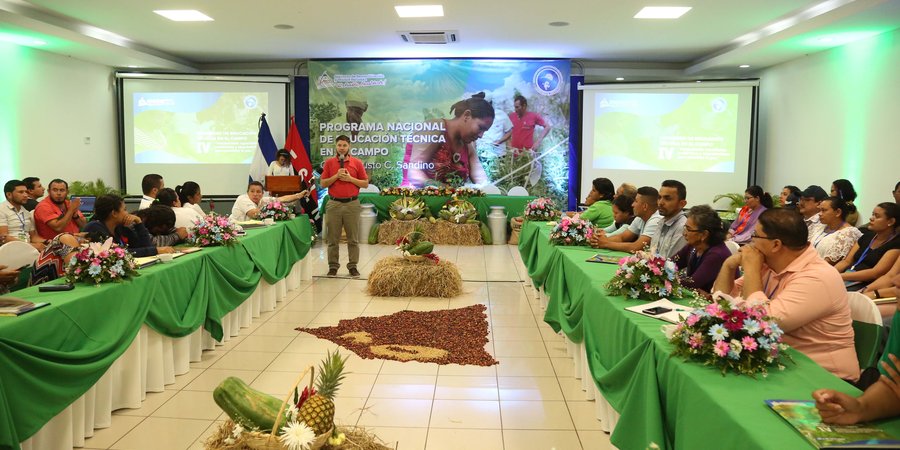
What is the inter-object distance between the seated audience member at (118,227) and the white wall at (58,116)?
5.79m

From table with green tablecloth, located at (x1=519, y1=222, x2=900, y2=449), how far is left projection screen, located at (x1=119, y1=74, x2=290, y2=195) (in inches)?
380

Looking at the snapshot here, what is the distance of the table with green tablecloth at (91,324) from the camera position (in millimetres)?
2627

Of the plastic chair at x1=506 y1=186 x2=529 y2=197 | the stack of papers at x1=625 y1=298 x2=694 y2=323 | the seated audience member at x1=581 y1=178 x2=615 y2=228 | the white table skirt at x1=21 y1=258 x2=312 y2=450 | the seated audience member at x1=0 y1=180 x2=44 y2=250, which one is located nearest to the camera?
the stack of papers at x1=625 y1=298 x2=694 y2=323

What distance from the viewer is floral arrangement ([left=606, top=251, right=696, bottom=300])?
3.30 metres

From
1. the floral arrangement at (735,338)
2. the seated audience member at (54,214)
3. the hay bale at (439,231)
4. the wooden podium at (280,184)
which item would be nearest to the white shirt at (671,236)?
the floral arrangement at (735,338)

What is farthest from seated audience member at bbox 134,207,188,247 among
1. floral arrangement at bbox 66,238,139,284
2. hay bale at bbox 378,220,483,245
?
hay bale at bbox 378,220,483,245

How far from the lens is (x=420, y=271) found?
22.6ft

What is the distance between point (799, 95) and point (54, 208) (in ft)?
33.6

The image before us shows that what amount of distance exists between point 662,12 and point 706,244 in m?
5.29

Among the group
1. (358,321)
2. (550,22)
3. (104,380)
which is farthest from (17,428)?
(550,22)

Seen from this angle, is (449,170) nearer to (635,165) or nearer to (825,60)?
(635,165)

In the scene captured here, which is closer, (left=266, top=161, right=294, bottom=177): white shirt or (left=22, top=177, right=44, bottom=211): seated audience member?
(left=22, top=177, right=44, bottom=211): seated audience member

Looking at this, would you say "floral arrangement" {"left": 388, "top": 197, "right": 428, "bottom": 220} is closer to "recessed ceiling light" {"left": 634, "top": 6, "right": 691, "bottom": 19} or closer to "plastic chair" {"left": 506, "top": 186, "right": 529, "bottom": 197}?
"plastic chair" {"left": 506, "top": 186, "right": 529, "bottom": 197}

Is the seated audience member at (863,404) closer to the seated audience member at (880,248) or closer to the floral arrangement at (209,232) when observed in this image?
the seated audience member at (880,248)
